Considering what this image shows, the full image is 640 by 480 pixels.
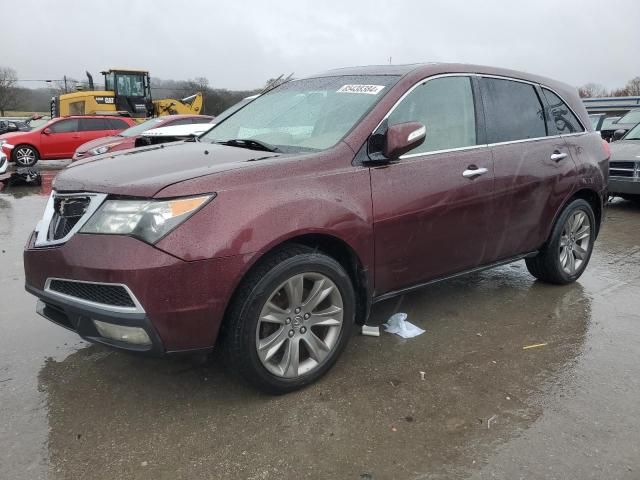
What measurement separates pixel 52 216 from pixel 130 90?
75.0ft

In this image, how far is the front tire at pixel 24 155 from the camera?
15758 millimetres

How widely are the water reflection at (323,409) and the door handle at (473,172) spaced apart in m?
1.09

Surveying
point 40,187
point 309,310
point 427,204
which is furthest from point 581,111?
point 40,187

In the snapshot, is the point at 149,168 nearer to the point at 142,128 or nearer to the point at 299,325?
the point at 299,325

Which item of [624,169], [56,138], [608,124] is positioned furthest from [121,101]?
[624,169]

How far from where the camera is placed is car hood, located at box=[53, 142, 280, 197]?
259 centimetres

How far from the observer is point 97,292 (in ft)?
8.38

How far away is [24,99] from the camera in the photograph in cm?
6550

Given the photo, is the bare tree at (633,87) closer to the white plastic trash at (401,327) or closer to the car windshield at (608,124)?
the car windshield at (608,124)

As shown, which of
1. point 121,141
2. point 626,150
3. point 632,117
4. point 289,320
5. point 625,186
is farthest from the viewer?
point 632,117

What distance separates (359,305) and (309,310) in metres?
0.44

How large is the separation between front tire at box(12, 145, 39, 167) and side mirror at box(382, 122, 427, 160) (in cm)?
1573

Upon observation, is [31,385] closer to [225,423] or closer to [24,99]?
[225,423]

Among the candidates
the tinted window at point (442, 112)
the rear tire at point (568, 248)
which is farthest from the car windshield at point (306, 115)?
the rear tire at point (568, 248)
